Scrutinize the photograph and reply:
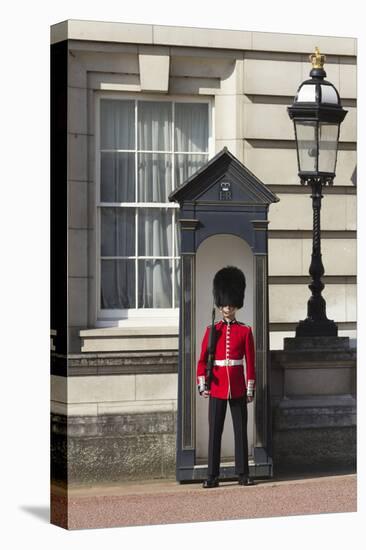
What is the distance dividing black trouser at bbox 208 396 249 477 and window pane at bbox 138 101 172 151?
1719mm

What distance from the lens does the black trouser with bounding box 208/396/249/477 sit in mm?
8359

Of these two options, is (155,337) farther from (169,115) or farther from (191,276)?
(169,115)

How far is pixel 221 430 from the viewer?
8383mm

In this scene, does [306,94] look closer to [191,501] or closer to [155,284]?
[155,284]

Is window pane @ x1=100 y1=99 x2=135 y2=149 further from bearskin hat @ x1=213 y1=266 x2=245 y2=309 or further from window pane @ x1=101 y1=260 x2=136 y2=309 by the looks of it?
bearskin hat @ x1=213 y1=266 x2=245 y2=309

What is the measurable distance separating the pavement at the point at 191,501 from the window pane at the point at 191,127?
223cm

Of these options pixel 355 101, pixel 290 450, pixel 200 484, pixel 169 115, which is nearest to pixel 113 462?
pixel 200 484

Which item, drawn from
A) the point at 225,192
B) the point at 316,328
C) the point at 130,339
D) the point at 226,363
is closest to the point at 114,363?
the point at 130,339

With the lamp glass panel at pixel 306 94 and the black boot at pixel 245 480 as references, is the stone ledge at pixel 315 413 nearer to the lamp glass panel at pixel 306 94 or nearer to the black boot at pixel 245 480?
the black boot at pixel 245 480

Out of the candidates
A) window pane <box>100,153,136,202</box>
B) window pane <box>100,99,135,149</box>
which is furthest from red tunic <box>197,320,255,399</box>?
window pane <box>100,99,135,149</box>

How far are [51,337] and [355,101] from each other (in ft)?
8.85

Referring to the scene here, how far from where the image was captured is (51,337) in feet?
27.1

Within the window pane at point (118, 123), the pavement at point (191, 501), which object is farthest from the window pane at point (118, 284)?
the pavement at point (191, 501)

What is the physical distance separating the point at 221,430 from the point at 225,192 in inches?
62.1
